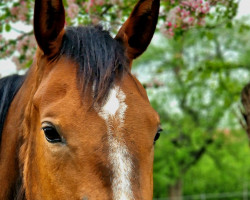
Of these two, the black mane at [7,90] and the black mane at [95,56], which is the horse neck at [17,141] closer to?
the black mane at [7,90]

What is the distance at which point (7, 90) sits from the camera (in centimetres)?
349

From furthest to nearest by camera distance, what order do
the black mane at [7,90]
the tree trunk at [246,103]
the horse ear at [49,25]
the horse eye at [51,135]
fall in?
the tree trunk at [246,103], the black mane at [7,90], the horse ear at [49,25], the horse eye at [51,135]

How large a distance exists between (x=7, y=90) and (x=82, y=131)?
52.6 inches

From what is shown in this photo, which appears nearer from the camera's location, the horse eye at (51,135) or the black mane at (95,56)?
the horse eye at (51,135)

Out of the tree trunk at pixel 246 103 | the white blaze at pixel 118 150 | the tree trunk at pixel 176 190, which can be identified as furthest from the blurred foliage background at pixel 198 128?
A: the white blaze at pixel 118 150

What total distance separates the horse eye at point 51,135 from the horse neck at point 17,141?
455mm

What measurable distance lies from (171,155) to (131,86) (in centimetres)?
Result: 2608

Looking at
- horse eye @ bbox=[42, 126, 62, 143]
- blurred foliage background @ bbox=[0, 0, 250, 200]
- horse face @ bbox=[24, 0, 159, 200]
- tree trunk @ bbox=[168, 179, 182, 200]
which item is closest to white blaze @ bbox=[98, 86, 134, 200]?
horse face @ bbox=[24, 0, 159, 200]

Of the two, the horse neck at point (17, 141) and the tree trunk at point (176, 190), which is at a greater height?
the horse neck at point (17, 141)

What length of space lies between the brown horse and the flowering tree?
135 centimetres

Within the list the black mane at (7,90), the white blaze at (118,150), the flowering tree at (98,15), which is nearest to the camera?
the white blaze at (118,150)

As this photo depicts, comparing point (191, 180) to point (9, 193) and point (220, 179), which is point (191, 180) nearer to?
point (220, 179)

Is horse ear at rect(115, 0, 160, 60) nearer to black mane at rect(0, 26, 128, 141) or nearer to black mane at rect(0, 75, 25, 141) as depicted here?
black mane at rect(0, 26, 128, 141)

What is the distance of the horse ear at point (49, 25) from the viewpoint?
2793 mm
